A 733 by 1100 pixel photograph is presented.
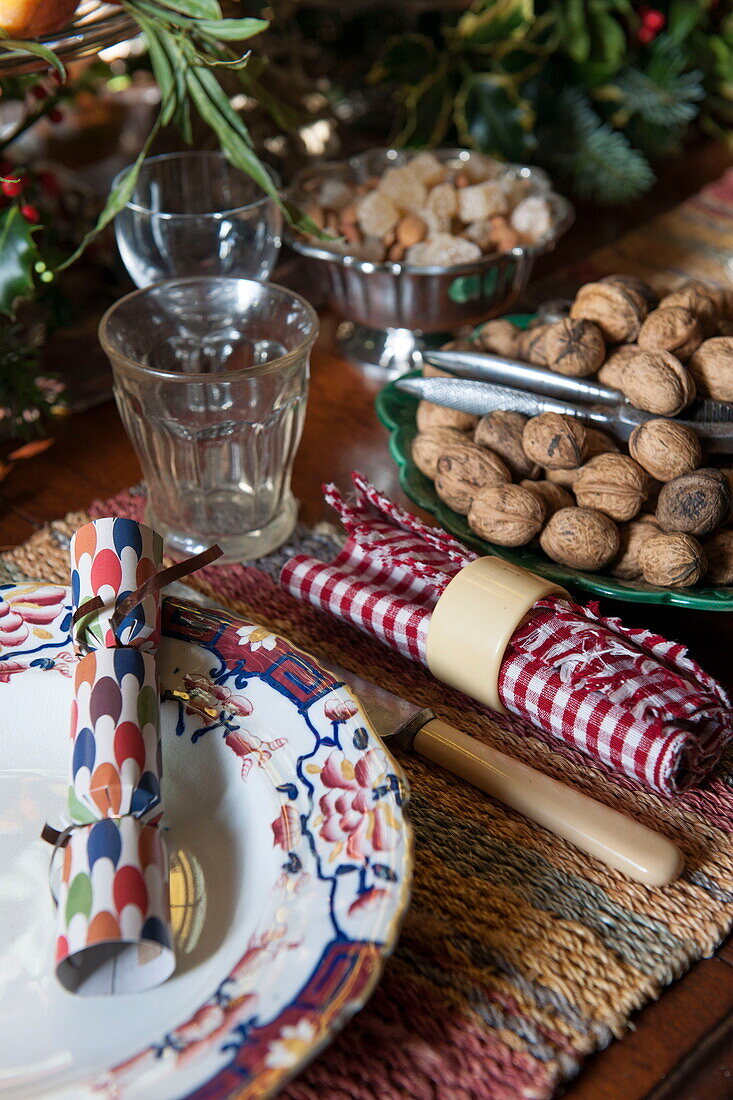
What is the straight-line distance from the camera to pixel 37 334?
0.76 metres

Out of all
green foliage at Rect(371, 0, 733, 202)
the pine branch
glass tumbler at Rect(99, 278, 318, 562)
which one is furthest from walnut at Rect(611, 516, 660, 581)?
the pine branch

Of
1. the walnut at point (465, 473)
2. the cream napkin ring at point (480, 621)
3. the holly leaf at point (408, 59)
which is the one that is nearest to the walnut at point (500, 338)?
the walnut at point (465, 473)

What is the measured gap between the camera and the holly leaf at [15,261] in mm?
624

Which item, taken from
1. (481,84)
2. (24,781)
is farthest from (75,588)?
(481,84)

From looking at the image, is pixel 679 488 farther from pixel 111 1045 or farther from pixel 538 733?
pixel 111 1045

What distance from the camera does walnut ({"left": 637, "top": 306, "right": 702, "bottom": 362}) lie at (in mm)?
589

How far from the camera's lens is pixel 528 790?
0.43 metres

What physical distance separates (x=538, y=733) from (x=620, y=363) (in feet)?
0.78

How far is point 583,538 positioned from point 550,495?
0.16ft

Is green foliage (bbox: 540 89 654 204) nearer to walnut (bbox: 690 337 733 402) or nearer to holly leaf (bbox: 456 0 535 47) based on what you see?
holly leaf (bbox: 456 0 535 47)

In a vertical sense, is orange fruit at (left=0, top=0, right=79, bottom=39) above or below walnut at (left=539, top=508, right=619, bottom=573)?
Answer: above

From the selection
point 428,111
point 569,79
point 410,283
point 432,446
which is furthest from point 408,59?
point 432,446

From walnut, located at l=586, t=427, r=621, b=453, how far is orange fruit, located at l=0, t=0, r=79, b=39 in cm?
37

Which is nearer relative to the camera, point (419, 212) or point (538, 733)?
point (538, 733)
